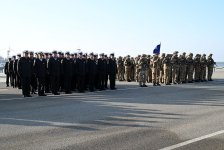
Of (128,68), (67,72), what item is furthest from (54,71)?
(128,68)

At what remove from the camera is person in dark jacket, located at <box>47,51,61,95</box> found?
707 inches

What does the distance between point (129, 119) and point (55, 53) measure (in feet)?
28.6

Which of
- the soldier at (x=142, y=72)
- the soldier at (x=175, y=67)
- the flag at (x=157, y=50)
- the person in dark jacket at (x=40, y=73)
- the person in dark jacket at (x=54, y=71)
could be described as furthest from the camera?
the flag at (x=157, y=50)

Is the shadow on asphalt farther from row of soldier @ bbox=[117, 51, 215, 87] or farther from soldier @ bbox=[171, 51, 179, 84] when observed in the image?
soldier @ bbox=[171, 51, 179, 84]

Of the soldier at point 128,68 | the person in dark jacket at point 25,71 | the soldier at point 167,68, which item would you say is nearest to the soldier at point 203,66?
the soldier at point 167,68

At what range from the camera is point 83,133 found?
8852 mm

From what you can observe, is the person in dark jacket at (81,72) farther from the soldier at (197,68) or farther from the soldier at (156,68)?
the soldier at (197,68)

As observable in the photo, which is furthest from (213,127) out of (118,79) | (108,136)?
(118,79)

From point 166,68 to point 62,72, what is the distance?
28.9 ft

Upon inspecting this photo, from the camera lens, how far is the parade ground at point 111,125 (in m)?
7.89

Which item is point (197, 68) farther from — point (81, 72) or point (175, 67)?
point (81, 72)

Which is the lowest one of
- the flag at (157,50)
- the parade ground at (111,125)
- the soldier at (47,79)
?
the parade ground at (111,125)

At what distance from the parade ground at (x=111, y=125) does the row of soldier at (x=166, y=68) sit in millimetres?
9818

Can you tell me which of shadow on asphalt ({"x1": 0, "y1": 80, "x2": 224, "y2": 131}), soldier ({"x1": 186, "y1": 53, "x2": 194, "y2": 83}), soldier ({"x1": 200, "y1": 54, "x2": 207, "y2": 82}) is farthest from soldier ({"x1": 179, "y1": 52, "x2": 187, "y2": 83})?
shadow on asphalt ({"x1": 0, "y1": 80, "x2": 224, "y2": 131})
